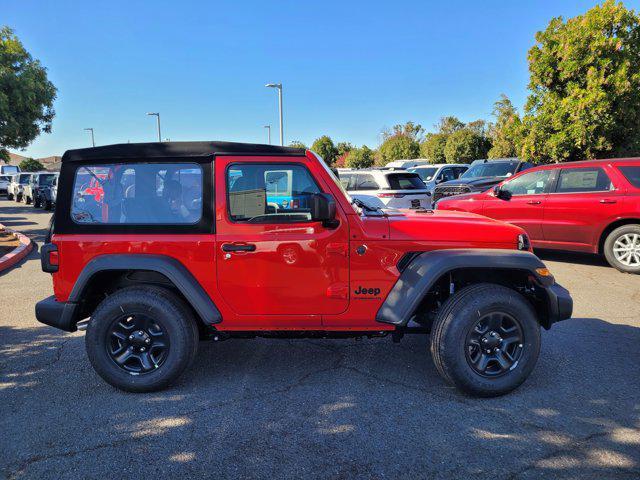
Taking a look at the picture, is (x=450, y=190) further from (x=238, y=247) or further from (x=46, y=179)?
(x=46, y=179)

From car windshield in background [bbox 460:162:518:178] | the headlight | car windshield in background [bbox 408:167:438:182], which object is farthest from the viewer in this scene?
car windshield in background [bbox 408:167:438:182]

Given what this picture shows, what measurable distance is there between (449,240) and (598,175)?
546cm

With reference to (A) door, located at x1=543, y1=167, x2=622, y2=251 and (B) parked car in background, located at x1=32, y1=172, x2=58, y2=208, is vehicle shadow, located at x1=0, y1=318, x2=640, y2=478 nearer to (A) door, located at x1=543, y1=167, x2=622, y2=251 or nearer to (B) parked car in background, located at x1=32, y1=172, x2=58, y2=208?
(A) door, located at x1=543, y1=167, x2=622, y2=251

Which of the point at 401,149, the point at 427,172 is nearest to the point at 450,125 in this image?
the point at 401,149

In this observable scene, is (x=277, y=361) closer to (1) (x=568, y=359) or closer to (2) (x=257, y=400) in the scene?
(2) (x=257, y=400)

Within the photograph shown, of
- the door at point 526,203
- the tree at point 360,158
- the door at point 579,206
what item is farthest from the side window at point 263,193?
the tree at point 360,158

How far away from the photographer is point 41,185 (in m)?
20.6

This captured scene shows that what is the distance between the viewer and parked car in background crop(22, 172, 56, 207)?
2089 cm

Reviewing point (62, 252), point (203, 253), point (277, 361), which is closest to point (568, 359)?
point (277, 361)

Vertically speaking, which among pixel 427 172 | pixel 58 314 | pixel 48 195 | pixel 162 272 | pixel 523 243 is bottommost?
pixel 58 314

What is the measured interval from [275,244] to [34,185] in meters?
23.0

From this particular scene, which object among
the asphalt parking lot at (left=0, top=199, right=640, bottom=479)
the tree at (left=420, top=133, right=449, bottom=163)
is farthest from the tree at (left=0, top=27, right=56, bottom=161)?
the tree at (left=420, top=133, right=449, bottom=163)

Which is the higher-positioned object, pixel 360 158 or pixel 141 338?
→ pixel 360 158

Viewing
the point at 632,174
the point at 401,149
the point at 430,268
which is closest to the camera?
the point at 430,268
